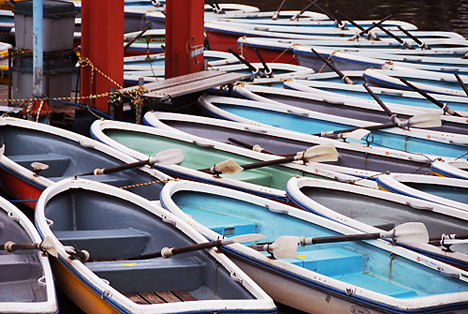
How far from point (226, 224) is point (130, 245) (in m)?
0.93

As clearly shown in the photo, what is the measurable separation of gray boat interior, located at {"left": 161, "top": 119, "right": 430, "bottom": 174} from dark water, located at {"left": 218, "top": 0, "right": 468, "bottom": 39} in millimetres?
15287

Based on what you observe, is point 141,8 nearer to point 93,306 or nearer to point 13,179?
point 13,179

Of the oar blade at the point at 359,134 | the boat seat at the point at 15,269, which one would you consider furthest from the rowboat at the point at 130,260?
the oar blade at the point at 359,134

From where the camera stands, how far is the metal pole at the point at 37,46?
7547mm

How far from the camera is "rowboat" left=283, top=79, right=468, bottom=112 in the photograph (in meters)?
9.68

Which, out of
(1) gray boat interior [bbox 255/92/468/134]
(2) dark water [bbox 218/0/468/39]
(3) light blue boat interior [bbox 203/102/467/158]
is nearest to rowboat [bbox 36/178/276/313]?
(3) light blue boat interior [bbox 203/102/467/158]

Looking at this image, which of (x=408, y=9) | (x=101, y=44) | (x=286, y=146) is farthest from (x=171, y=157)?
(x=408, y=9)

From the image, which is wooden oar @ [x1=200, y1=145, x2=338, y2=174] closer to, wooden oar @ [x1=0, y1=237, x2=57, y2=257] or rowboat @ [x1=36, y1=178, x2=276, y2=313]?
rowboat @ [x1=36, y1=178, x2=276, y2=313]

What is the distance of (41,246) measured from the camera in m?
4.75

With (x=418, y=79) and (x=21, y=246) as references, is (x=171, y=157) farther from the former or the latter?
(x=418, y=79)

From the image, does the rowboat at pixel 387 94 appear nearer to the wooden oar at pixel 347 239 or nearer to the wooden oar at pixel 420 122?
the wooden oar at pixel 420 122

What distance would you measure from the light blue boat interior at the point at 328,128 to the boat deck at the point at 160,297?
3.40m

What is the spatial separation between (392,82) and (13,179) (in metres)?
5.96

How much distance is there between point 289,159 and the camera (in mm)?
6848
